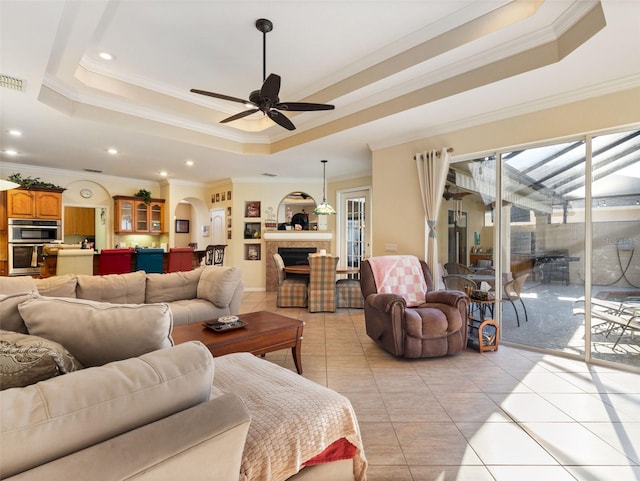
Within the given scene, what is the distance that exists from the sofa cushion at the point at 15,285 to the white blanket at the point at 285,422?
1907mm

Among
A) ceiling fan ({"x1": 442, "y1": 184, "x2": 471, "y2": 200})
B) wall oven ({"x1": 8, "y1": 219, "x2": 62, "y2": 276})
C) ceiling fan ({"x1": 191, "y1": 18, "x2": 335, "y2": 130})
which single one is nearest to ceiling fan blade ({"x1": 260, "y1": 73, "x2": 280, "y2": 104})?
ceiling fan ({"x1": 191, "y1": 18, "x2": 335, "y2": 130})

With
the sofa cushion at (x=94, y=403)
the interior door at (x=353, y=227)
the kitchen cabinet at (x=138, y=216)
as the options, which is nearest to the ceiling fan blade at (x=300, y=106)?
the sofa cushion at (x=94, y=403)

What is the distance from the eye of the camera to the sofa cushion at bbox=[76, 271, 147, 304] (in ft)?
9.66

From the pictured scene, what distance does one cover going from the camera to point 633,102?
284cm

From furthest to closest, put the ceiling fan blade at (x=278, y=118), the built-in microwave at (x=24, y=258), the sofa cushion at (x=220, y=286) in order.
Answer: the built-in microwave at (x=24, y=258) < the sofa cushion at (x=220, y=286) < the ceiling fan blade at (x=278, y=118)

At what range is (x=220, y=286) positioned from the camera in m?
3.39

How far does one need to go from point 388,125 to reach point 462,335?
2.68 meters

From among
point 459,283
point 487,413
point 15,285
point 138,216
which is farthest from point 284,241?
point 487,413

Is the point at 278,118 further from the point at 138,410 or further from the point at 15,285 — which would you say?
the point at 138,410

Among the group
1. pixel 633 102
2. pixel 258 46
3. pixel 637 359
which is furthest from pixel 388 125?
pixel 637 359

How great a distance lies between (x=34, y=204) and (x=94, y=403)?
7395 millimetres

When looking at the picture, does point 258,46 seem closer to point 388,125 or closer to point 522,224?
point 388,125

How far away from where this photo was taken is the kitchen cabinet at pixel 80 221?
26.2 feet

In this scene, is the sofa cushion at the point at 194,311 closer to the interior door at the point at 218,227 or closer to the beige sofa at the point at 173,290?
the beige sofa at the point at 173,290
